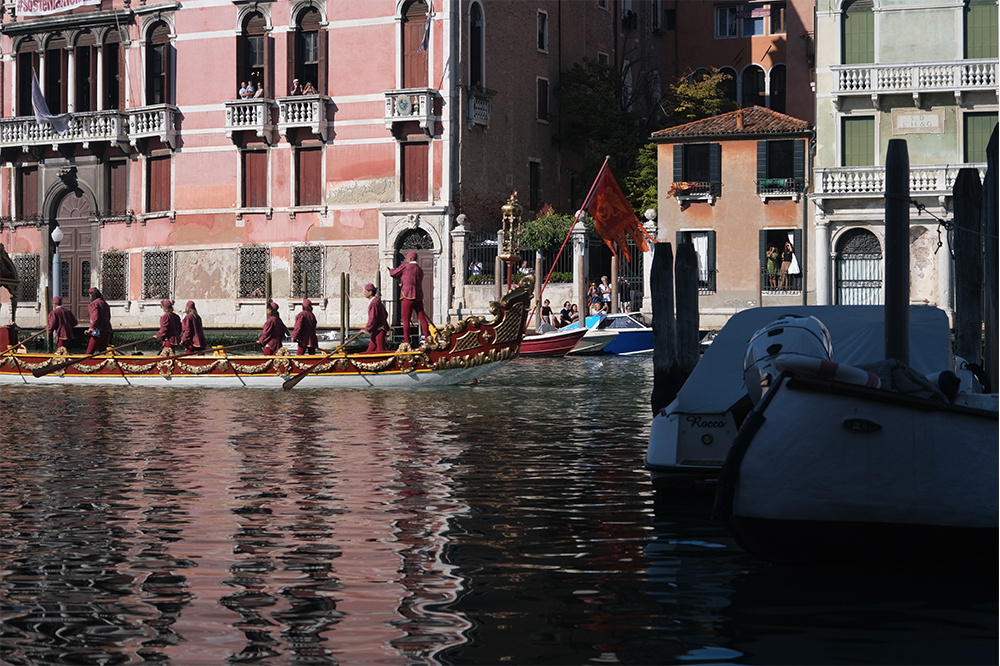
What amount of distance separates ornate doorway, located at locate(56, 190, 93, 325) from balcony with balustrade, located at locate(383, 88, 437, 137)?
9.63 m

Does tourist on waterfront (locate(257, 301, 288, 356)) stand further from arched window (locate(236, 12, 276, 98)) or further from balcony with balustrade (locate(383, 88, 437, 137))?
arched window (locate(236, 12, 276, 98))

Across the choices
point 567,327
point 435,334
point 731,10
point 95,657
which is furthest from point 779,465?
point 731,10

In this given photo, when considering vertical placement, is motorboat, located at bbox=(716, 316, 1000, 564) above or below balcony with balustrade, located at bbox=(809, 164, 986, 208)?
below

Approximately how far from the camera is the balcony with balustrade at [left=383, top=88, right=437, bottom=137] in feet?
114

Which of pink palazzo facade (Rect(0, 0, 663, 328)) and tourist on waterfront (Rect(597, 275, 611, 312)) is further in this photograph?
pink palazzo facade (Rect(0, 0, 663, 328))

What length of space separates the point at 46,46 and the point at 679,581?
3539 centimetres

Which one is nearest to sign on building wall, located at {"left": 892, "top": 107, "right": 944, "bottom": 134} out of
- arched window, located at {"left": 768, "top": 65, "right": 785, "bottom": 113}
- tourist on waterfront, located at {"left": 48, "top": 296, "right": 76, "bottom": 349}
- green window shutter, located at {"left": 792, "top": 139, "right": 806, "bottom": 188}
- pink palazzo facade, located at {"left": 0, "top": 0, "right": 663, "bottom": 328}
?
green window shutter, located at {"left": 792, "top": 139, "right": 806, "bottom": 188}

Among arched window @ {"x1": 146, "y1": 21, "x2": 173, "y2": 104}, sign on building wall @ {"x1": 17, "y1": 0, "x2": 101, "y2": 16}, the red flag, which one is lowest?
the red flag

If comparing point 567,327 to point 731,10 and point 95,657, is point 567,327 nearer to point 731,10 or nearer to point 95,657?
point 731,10

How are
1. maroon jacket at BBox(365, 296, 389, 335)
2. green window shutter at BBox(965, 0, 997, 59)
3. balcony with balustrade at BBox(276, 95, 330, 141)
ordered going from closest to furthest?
maroon jacket at BBox(365, 296, 389, 335)
green window shutter at BBox(965, 0, 997, 59)
balcony with balustrade at BBox(276, 95, 330, 141)

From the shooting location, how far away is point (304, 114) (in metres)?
36.0

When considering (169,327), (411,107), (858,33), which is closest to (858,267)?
(858,33)

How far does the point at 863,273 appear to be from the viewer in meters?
35.5

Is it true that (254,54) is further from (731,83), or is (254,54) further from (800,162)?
(731,83)
